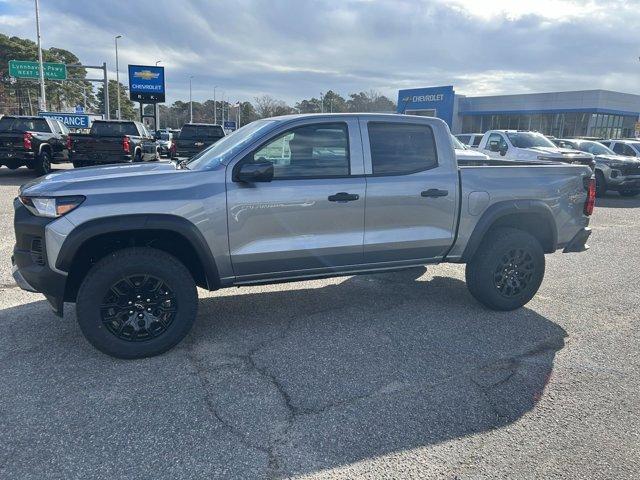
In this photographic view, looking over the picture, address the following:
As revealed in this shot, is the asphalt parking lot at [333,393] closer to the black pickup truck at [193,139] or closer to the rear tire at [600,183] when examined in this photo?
the rear tire at [600,183]

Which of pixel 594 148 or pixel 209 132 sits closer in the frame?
pixel 594 148

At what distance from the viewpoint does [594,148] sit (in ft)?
51.5

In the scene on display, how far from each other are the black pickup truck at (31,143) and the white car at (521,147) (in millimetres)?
13314

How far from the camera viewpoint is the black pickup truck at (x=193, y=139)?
53.7 feet

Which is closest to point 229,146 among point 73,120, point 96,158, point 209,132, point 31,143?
point 96,158

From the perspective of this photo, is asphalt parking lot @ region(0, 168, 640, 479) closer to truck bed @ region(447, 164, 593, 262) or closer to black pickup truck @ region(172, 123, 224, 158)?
truck bed @ region(447, 164, 593, 262)

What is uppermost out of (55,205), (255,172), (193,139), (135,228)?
(193,139)

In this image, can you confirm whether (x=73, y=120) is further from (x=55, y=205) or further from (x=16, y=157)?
(x=55, y=205)

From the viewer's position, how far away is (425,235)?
175 inches

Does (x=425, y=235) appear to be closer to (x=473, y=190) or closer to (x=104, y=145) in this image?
(x=473, y=190)

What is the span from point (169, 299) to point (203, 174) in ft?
3.36

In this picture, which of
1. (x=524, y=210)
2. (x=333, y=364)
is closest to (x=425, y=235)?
(x=524, y=210)

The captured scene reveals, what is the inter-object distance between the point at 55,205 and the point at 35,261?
0.47 metres

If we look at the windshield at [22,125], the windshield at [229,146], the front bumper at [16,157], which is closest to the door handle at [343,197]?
the windshield at [229,146]
